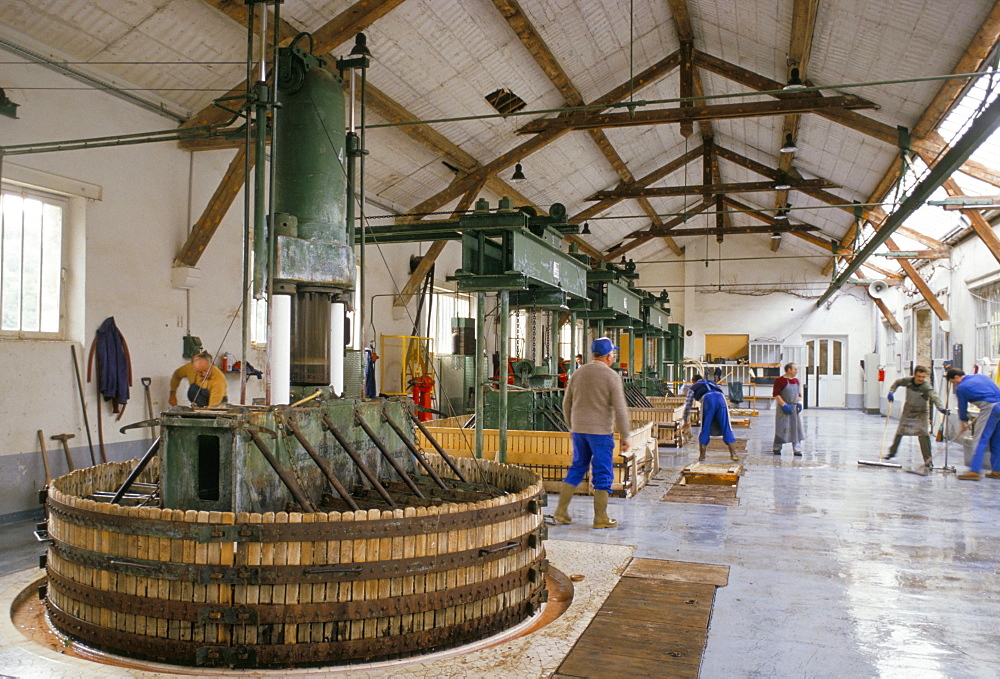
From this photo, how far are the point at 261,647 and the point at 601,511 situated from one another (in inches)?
151

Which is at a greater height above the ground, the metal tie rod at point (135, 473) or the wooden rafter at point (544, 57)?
the wooden rafter at point (544, 57)

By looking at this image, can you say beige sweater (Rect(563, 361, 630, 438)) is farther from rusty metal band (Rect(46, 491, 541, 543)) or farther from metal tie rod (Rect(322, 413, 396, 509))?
rusty metal band (Rect(46, 491, 541, 543))

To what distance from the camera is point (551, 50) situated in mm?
12477

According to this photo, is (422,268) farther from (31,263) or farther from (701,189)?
(31,263)

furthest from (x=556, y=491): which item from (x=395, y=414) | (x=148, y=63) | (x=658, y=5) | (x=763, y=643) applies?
(x=658, y=5)

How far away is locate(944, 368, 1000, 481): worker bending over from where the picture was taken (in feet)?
33.7

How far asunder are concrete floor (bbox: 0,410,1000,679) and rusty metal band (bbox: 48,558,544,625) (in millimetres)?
383

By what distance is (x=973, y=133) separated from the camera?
777cm

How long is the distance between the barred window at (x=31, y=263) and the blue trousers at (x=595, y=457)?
576cm

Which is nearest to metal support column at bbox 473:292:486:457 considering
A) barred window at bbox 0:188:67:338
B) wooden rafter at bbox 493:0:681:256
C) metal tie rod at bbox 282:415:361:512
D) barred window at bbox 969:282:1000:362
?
metal tie rod at bbox 282:415:361:512

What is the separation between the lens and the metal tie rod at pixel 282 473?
3977 mm

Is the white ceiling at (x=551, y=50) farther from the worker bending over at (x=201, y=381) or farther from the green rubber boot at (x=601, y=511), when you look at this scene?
the green rubber boot at (x=601, y=511)

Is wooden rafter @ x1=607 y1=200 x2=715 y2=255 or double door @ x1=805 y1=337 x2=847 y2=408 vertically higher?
wooden rafter @ x1=607 y1=200 x2=715 y2=255

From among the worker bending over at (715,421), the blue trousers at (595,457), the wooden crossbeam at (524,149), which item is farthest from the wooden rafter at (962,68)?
the blue trousers at (595,457)
